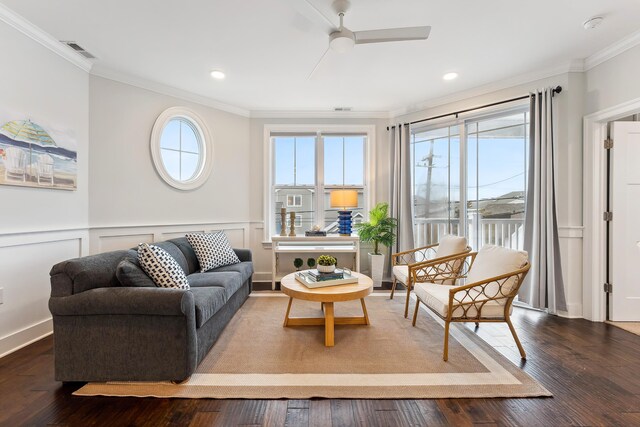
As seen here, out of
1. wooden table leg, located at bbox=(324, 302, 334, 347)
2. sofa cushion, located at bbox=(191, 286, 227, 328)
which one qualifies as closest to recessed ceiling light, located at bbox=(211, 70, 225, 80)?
sofa cushion, located at bbox=(191, 286, 227, 328)

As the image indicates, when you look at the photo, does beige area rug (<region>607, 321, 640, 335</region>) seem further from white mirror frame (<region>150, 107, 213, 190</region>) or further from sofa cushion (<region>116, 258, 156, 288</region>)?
white mirror frame (<region>150, 107, 213, 190</region>)

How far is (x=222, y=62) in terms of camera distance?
308 cm

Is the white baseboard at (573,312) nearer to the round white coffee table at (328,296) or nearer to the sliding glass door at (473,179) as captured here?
the sliding glass door at (473,179)

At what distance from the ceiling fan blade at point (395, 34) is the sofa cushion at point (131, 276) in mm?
2343

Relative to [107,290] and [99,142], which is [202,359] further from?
[99,142]

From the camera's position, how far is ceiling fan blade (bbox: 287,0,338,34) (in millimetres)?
2057

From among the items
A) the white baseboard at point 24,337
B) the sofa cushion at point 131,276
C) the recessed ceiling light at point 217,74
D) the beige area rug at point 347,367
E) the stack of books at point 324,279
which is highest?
the recessed ceiling light at point 217,74

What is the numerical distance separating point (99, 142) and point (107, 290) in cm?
209

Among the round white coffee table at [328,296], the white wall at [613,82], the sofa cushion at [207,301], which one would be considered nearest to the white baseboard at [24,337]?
the sofa cushion at [207,301]

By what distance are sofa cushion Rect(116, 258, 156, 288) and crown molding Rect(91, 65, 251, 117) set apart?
2360mm

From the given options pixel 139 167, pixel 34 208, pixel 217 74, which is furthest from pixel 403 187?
pixel 34 208

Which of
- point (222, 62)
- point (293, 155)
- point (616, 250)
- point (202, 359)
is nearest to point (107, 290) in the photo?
point (202, 359)

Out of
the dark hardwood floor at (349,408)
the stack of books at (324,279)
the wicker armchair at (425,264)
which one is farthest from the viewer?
the wicker armchair at (425,264)

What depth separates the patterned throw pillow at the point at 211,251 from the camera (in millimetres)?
3264
